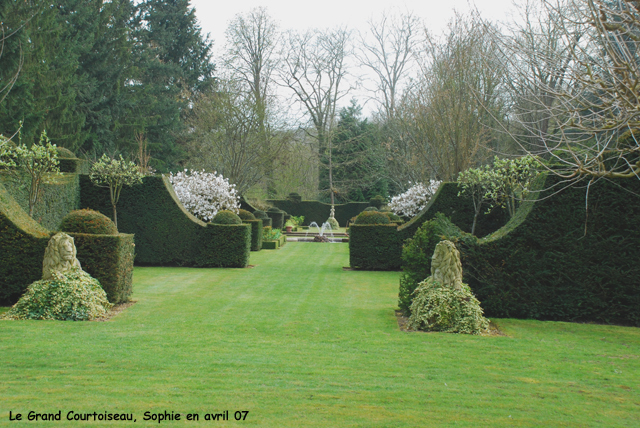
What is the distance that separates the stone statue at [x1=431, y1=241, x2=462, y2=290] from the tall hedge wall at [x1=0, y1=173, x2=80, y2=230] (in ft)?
30.5

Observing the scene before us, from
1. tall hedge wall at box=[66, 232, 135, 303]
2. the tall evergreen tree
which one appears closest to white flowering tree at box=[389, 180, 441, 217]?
tall hedge wall at box=[66, 232, 135, 303]

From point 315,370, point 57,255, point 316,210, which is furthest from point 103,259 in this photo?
point 316,210

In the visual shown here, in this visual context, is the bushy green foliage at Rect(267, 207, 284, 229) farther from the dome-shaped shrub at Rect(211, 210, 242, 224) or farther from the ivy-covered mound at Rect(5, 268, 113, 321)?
the ivy-covered mound at Rect(5, 268, 113, 321)

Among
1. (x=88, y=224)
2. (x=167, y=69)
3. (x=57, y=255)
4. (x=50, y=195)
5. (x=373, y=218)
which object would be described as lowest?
(x=57, y=255)

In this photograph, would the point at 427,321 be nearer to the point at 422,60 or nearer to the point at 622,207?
the point at 622,207

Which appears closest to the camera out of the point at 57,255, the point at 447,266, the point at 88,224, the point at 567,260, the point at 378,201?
the point at 447,266

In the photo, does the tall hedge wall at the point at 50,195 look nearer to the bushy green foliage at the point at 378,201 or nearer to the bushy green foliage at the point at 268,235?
the bushy green foliage at the point at 268,235

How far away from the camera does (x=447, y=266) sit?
6852mm

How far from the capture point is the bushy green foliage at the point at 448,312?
21.8 feet

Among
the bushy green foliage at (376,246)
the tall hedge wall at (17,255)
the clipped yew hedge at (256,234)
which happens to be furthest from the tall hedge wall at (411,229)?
the tall hedge wall at (17,255)

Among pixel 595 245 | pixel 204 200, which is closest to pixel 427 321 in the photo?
pixel 595 245

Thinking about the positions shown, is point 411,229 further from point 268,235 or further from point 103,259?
point 268,235

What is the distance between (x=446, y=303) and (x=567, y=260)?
235cm

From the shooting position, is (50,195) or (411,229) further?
(411,229)
